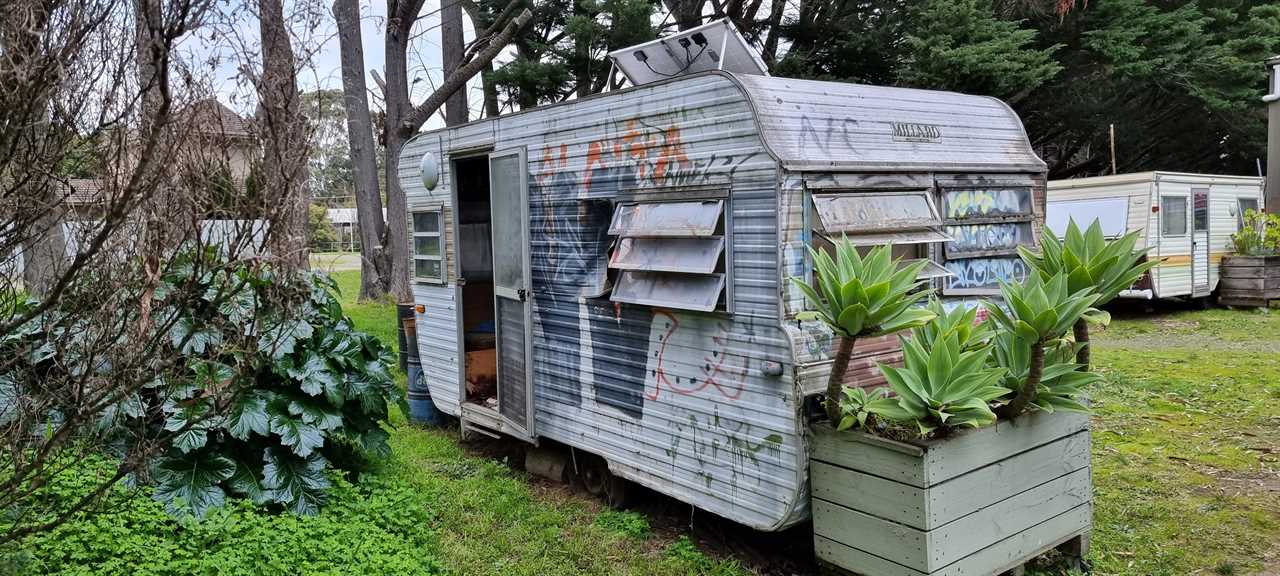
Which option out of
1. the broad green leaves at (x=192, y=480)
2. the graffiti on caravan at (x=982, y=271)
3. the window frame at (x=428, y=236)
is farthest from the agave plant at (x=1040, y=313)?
the window frame at (x=428, y=236)

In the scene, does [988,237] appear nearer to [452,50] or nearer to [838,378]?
[838,378]

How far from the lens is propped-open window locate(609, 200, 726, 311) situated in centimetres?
433

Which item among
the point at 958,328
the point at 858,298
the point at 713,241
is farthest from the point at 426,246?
the point at 958,328

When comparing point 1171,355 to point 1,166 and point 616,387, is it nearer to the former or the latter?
point 616,387

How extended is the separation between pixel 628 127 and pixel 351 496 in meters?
2.82

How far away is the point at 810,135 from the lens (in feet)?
13.7

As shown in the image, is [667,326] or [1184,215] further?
[1184,215]

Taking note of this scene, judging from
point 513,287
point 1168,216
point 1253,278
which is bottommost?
point 1253,278

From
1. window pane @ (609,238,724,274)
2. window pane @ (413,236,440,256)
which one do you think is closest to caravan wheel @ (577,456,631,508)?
window pane @ (609,238,724,274)

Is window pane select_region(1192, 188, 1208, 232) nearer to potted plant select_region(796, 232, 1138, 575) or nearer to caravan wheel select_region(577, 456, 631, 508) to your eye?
potted plant select_region(796, 232, 1138, 575)

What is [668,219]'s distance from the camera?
4.56 meters

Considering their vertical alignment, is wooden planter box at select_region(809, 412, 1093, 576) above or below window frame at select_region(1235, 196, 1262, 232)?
below

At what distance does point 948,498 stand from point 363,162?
43.2 feet

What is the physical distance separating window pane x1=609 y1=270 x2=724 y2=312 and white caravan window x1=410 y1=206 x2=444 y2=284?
235cm
